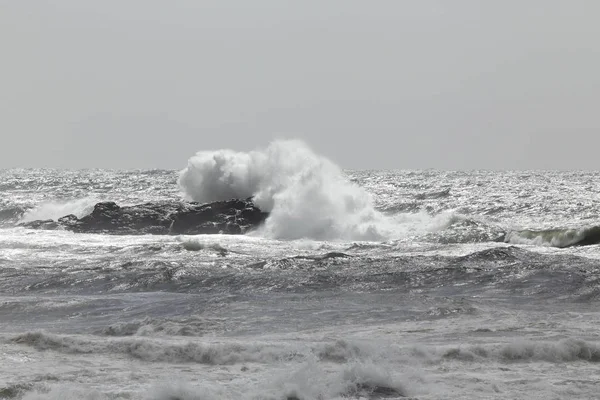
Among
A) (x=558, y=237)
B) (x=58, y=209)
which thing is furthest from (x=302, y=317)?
(x=58, y=209)

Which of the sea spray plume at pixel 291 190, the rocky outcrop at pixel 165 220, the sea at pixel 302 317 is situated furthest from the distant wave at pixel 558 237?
the rocky outcrop at pixel 165 220

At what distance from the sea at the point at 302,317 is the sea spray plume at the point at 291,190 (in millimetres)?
1693

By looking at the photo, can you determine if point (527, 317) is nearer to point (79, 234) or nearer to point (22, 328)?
point (22, 328)

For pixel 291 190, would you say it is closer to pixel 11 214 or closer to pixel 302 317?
pixel 11 214

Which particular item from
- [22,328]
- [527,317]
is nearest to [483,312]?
[527,317]

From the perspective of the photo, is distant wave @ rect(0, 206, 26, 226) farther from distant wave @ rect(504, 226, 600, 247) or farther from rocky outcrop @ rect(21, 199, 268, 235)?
distant wave @ rect(504, 226, 600, 247)

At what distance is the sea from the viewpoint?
6.57m

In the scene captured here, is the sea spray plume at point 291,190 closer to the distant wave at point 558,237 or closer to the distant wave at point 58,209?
the distant wave at point 558,237

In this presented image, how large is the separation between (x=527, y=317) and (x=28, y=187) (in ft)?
173

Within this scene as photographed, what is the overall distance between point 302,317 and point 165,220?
744 inches

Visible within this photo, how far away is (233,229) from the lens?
2752 centimetres

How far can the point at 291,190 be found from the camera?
31.2 meters

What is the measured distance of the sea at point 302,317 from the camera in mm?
6570

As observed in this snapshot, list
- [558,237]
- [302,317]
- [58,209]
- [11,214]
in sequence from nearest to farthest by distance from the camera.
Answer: [302,317], [558,237], [11,214], [58,209]
